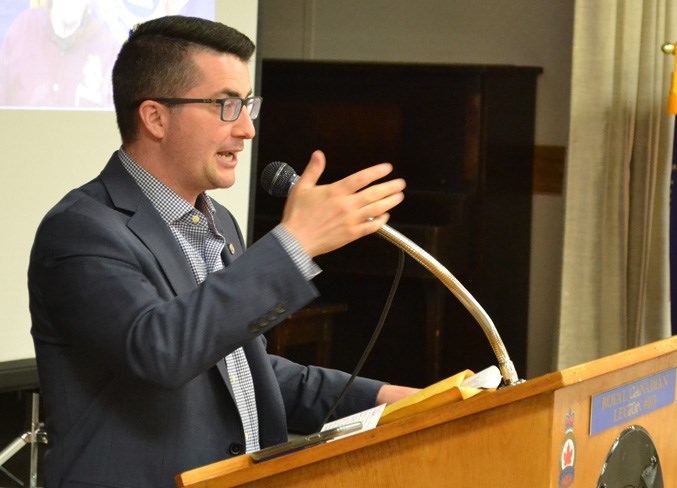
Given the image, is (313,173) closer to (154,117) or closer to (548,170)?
(154,117)

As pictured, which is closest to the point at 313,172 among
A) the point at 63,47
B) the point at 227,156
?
the point at 227,156

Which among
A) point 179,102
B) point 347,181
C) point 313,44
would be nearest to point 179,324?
point 347,181

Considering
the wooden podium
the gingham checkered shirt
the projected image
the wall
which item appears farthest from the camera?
the wall

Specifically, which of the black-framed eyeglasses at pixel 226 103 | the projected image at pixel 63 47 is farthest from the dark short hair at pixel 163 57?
the projected image at pixel 63 47

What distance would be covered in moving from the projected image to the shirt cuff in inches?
79.1

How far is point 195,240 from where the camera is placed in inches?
76.9

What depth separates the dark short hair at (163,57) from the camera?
6.27 feet

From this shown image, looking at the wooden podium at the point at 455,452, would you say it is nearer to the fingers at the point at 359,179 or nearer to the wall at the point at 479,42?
the fingers at the point at 359,179

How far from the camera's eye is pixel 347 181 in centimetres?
152

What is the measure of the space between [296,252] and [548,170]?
4.73 metres

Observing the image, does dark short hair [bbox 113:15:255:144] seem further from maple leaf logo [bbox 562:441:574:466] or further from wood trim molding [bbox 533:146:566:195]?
wood trim molding [bbox 533:146:566:195]

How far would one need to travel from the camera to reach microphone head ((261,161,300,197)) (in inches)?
68.9

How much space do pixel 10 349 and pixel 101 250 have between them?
1.96 metres

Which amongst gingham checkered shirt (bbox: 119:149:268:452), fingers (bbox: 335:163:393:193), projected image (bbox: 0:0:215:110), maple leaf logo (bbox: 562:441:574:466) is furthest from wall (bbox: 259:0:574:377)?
fingers (bbox: 335:163:393:193)
